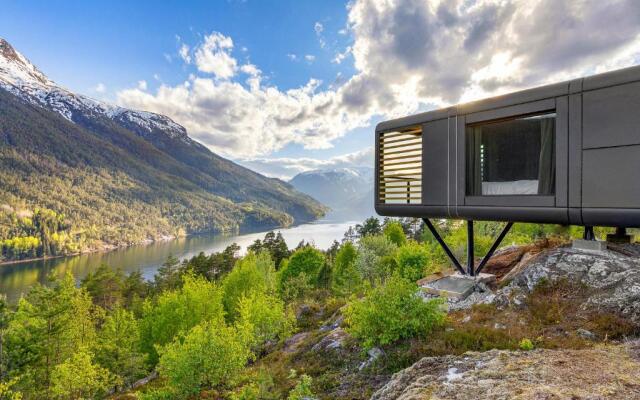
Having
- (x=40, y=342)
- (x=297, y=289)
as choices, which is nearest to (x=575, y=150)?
(x=297, y=289)

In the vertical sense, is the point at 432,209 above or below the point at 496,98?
below

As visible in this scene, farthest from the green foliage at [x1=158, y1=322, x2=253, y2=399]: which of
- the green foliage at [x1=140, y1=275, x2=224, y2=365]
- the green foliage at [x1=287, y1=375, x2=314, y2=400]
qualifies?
the green foliage at [x1=140, y1=275, x2=224, y2=365]

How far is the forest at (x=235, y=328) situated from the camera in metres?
7.06

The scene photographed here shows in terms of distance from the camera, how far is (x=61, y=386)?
19.1 m

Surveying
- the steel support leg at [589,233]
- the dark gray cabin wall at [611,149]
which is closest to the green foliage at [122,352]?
the steel support leg at [589,233]

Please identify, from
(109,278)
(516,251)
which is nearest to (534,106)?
(516,251)

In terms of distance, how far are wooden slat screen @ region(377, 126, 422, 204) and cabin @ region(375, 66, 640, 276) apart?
0.03 m

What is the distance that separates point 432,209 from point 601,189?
3769 millimetres

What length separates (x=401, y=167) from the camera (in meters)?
10.3

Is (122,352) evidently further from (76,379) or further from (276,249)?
(276,249)

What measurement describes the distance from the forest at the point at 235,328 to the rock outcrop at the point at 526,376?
3.29 ft

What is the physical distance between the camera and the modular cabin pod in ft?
22.0

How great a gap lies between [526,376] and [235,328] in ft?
41.6

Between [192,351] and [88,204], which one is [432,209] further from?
[88,204]
